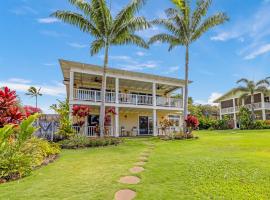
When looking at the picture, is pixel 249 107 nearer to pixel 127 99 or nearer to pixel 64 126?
pixel 127 99

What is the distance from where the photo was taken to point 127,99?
1972cm

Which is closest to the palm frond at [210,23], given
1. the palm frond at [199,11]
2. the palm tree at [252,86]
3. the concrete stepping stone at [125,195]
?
the palm frond at [199,11]

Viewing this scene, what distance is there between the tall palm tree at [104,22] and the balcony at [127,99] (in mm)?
3164

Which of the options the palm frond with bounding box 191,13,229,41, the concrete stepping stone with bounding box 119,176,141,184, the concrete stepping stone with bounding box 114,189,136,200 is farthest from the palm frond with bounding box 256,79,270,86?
the concrete stepping stone with bounding box 114,189,136,200

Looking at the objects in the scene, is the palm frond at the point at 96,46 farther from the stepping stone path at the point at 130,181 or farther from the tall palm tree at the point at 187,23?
the stepping stone path at the point at 130,181

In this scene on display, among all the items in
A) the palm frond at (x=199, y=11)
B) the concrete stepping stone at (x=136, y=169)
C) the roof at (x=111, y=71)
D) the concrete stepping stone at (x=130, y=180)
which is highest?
the palm frond at (x=199, y=11)

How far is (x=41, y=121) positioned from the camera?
1291 cm

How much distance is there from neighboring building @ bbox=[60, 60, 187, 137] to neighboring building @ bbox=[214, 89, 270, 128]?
64.8 feet

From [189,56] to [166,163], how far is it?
12519 mm

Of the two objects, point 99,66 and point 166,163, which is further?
point 99,66

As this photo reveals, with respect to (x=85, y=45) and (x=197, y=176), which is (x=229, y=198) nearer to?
(x=197, y=176)

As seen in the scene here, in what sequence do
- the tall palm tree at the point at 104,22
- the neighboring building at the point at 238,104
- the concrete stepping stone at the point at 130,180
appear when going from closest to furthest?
the concrete stepping stone at the point at 130,180 → the tall palm tree at the point at 104,22 → the neighboring building at the point at 238,104

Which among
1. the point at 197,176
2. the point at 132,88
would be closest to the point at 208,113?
the point at 132,88

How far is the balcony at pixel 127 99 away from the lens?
56.7ft
